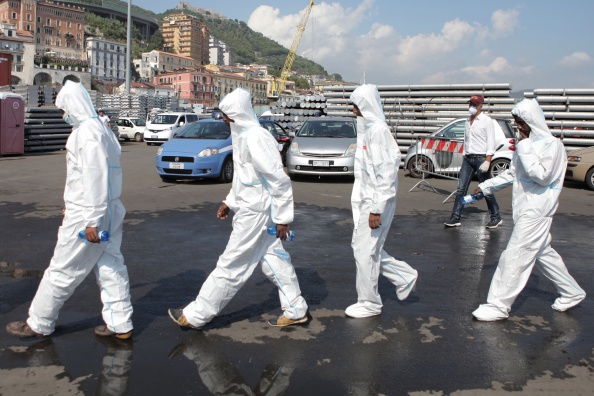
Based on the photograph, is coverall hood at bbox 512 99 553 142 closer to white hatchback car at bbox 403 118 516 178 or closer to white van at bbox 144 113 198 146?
white hatchback car at bbox 403 118 516 178

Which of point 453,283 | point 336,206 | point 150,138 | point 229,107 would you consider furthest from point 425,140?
point 150,138

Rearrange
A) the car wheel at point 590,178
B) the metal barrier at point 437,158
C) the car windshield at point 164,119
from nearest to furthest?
the metal barrier at point 437,158 < the car wheel at point 590,178 < the car windshield at point 164,119

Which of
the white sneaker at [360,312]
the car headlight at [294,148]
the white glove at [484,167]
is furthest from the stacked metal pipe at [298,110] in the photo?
the white sneaker at [360,312]

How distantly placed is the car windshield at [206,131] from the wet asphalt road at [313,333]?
21.7 feet

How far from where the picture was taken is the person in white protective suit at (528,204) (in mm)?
4797

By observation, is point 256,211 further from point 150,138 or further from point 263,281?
point 150,138

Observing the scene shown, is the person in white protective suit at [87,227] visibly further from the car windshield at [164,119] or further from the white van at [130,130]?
the white van at [130,130]

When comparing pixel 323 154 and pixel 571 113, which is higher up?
pixel 571 113

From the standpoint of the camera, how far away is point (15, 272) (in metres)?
6.22

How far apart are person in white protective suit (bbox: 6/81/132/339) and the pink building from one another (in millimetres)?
148673

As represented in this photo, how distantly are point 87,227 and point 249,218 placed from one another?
1.13m

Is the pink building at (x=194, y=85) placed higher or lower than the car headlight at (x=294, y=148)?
higher

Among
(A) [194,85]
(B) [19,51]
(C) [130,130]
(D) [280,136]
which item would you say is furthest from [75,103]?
(A) [194,85]

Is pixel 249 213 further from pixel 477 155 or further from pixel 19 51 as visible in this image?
pixel 19 51
